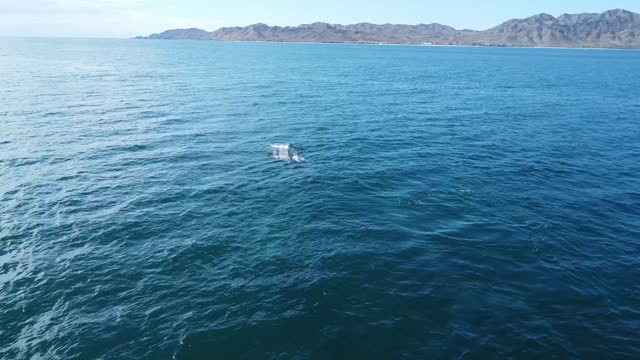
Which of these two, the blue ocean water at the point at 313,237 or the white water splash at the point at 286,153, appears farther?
the white water splash at the point at 286,153

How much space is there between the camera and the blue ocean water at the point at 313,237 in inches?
1156

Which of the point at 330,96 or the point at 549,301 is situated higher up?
the point at 330,96

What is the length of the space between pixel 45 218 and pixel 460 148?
198 feet

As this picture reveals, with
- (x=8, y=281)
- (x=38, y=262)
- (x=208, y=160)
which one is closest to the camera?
(x=8, y=281)

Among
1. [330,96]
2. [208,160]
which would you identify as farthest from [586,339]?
[330,96]

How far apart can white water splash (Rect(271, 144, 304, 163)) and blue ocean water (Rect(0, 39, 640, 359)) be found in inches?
12.4

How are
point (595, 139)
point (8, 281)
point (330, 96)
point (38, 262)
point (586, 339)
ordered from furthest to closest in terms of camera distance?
point (330, 96), point (595, 139), point (38, 262), point (8, 281), point (586, 339)

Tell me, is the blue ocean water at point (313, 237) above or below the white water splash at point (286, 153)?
below

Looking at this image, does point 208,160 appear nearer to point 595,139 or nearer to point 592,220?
point 592,220

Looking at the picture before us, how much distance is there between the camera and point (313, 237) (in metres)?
42.2

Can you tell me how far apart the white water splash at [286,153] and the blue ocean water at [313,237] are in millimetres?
314

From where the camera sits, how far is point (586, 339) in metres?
29.2

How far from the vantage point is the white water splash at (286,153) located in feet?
208

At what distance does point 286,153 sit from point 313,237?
25005 mm
